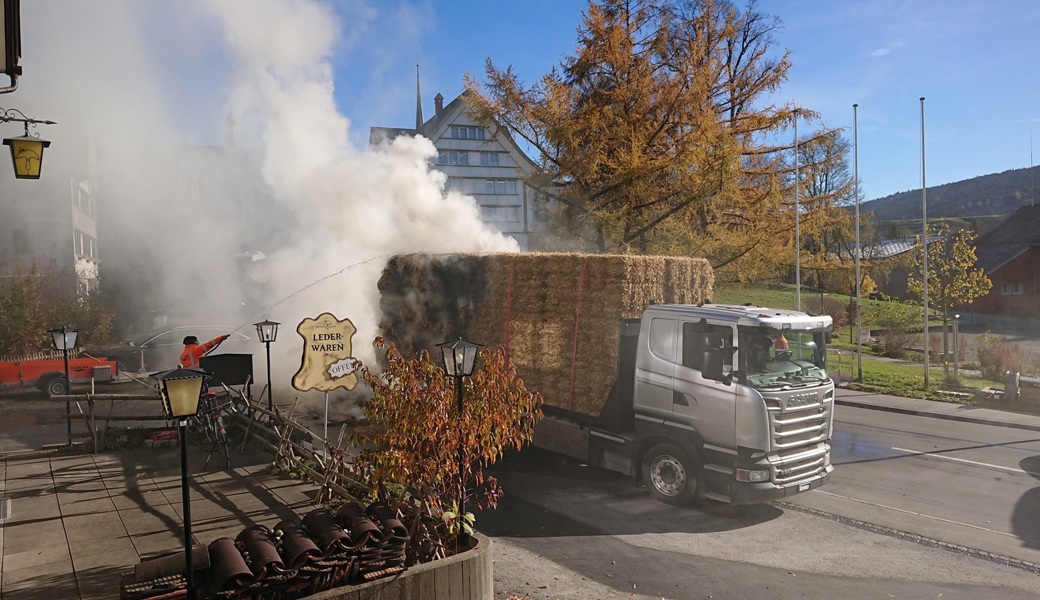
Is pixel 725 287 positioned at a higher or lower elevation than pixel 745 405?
higher

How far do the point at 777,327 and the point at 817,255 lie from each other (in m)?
15.1

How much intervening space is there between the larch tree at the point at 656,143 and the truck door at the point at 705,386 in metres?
8.89

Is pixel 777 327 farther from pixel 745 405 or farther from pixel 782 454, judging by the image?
pixel 782 454

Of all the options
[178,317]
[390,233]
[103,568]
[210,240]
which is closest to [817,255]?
[390,233]

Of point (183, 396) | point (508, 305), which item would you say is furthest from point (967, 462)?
point (183, 396)

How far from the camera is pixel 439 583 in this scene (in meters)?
5.50

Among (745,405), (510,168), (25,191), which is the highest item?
(510,168)

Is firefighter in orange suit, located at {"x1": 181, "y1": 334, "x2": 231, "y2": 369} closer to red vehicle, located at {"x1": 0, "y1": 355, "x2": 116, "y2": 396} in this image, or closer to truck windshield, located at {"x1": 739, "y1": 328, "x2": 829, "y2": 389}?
red vehicle, located at {"x1": 0, "y1": 355, "x2": 116, "y2": 396}

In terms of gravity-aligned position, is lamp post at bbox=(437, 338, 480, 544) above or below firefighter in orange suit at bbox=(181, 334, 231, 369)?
above

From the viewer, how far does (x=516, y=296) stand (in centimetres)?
1170

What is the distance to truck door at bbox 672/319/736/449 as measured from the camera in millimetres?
8414

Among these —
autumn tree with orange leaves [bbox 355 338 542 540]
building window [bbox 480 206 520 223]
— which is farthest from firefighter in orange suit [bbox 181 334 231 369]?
building window [bbox 480 206 520 223]

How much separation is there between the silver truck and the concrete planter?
3.84m

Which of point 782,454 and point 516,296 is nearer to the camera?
point 782,454
